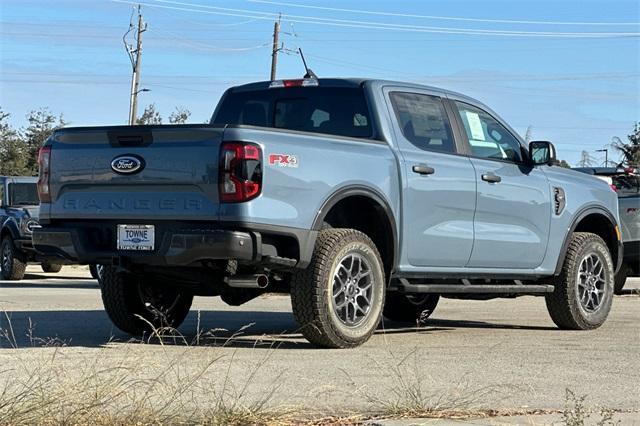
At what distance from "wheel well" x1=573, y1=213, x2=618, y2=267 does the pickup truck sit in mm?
202

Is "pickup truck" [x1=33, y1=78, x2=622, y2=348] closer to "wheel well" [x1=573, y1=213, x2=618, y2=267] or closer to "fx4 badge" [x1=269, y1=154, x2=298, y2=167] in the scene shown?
"fx4 badge" [x1=269, y1=154, x2=298, y2=167]

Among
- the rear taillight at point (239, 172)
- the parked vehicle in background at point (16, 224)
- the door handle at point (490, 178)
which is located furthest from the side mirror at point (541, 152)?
the parked vehicle in background at point (16, 224)

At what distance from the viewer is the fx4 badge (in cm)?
828

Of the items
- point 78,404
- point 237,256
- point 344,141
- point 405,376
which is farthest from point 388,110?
point 78,404

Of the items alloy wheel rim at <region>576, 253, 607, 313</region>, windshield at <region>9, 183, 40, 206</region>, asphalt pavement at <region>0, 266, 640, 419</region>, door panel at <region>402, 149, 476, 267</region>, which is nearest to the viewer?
asphalt pavement at <region>0, 266, 640, 419</region>

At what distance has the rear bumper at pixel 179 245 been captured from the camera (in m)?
8.09

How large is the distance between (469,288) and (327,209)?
194 cm

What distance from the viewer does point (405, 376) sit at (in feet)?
24.5

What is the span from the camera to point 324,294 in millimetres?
8578

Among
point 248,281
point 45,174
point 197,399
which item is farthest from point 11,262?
point 197,399

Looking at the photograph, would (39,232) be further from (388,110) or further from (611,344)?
(611,344)

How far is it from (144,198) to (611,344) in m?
4.06

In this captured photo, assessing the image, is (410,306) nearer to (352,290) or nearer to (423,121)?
(423,121)

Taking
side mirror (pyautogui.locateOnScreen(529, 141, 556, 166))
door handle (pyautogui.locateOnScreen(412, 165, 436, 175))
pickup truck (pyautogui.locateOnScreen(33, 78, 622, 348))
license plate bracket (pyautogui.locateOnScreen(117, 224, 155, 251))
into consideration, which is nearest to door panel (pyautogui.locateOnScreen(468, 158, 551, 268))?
pickup truck (pyautogui.locateOnScreen(33, 78, 622, 348))
